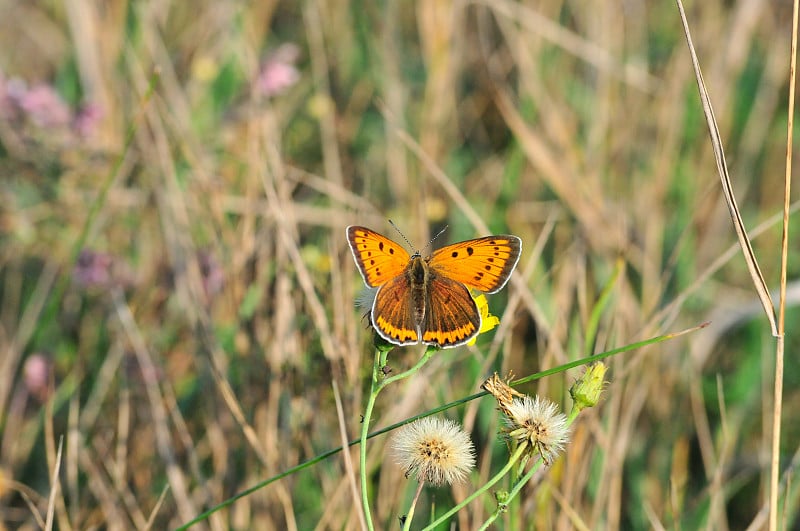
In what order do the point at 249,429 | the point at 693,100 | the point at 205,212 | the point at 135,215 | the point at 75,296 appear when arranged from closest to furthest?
1. the point at 249,429
2. the point at 205,212
3. the point at 75,296
4. the point at 135,215
5. the point at 693,100

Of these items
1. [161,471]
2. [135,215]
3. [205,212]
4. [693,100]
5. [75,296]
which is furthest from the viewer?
[693,100]

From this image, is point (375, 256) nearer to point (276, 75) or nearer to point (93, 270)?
point (93, 270)

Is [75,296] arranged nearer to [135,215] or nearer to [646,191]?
[135,215]

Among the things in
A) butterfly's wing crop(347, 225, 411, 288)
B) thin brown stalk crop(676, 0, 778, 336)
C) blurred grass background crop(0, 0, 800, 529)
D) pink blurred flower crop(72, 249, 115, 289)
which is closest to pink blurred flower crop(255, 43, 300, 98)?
blurred grass background crop(0, 0, 800, 529)

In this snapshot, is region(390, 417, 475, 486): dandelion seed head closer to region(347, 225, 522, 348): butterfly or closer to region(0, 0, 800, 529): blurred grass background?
region(347, 225, 522, 348): butterfly

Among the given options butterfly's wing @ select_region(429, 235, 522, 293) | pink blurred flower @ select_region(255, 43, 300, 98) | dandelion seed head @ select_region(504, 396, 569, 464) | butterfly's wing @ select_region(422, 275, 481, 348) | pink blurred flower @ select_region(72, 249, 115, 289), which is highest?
pink blurred flower @ select_region(255, 43, 300, 98)

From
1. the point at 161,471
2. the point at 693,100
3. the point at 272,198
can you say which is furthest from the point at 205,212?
the point at 693,100
